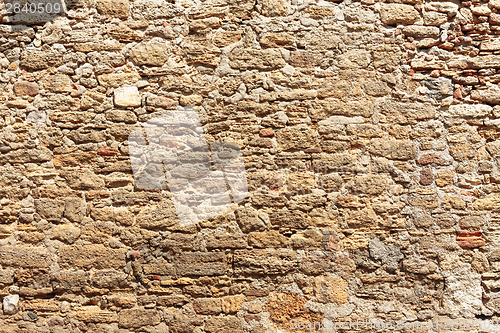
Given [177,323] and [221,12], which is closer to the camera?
[177,323]

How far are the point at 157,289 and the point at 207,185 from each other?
0.83 m

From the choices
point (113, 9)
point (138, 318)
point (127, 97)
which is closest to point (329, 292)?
point (138, 318)

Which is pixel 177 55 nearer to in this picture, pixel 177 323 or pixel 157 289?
pixel 157 289

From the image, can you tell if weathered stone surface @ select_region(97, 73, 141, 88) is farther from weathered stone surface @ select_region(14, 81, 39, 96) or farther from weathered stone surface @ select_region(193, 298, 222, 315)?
weathered stone surface @ select_region(193, 298, 222, 315)

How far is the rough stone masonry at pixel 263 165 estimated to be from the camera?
2.82 meters

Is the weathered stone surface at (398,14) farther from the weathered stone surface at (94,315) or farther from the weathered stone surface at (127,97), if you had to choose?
the weathered stone surface at (94,315)

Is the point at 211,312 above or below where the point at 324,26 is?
below

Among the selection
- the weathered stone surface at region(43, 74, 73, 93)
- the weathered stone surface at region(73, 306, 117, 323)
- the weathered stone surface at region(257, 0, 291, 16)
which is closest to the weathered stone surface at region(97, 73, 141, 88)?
the weathered stone surface at region(43, 74, 73, 93)

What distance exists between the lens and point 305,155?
291cm

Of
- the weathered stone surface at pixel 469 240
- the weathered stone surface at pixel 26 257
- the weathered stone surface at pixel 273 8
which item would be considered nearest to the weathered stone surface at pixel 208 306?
the weathered stone surface at pixel 26 257

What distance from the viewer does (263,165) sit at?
9.50 feet

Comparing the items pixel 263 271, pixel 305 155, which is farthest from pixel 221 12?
pixel 263 271

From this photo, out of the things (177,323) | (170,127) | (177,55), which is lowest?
(177,323)

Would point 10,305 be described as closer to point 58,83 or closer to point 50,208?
point 50,208
